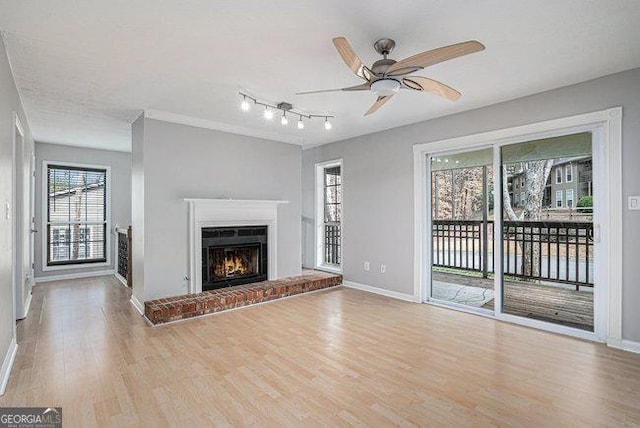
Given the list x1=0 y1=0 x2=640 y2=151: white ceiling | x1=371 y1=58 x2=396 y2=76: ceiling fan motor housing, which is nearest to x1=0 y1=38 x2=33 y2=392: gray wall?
x1=0 y1=0 x2=640 y2=151: white ceiling

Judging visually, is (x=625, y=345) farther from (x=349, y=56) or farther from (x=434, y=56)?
(x=349, y=56)

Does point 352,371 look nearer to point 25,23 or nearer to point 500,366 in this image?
point 500,366

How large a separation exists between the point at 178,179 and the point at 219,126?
93 centimetres

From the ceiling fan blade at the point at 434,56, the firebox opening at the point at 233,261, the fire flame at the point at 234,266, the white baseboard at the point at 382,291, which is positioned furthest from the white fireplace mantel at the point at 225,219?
the ceiling fan blade at the point at 434,56

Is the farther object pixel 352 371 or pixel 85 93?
pixel 85 93

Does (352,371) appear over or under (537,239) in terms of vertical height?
under

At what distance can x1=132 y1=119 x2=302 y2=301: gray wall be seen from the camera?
4012mm

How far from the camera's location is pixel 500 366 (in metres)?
2.63

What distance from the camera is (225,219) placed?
459 centimetres

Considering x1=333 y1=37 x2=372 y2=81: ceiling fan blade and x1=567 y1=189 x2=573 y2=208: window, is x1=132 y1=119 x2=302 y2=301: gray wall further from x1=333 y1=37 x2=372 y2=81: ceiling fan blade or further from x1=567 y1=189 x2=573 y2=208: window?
x1=567 y1=189 x2=573 y2=208: window

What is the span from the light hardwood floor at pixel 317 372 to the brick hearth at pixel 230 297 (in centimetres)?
16

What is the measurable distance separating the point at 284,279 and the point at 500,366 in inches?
127

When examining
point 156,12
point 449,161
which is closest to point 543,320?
point 449,161

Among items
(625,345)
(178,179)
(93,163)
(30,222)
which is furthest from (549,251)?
(93,163)
